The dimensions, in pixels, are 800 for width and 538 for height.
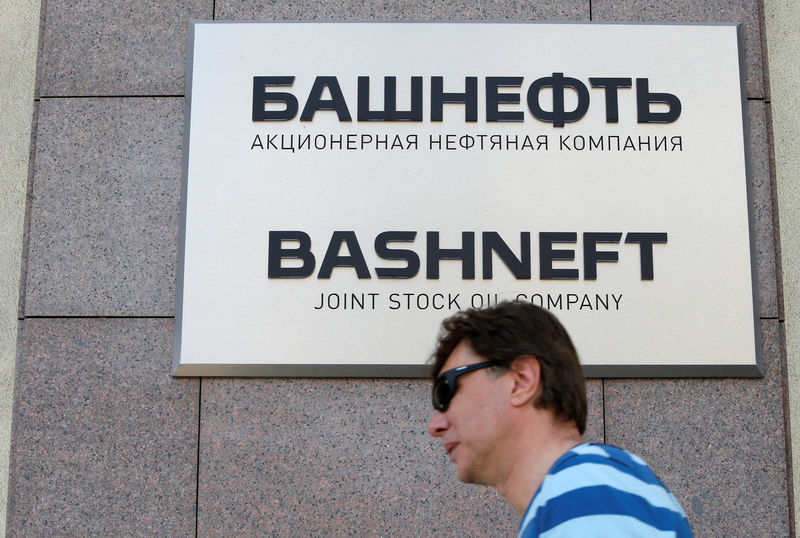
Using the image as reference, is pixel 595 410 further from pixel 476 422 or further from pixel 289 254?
pixel 476 422

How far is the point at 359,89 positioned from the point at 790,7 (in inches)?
86.5

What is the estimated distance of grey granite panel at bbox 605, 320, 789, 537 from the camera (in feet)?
12.3

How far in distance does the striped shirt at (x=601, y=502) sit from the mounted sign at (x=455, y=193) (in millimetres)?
2186

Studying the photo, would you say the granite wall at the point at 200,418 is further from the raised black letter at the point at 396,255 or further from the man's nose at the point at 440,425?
the man's nose at the point at 440,425

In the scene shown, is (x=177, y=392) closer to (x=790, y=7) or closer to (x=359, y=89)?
(x=359, y=89)

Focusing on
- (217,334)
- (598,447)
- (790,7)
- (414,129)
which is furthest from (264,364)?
(790,7)

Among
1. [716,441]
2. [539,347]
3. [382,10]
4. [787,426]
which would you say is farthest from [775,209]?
[539,347]

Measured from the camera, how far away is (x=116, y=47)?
13.9ft

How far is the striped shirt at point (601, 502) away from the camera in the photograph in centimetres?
151

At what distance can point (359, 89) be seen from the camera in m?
4.11

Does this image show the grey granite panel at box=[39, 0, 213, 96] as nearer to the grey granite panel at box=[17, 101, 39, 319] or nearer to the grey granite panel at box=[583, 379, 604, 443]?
the grey granite panel at box=[17, 101, 39, 319]

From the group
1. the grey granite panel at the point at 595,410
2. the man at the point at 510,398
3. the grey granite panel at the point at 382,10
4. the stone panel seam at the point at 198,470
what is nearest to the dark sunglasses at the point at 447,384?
the man at the point at 510,398

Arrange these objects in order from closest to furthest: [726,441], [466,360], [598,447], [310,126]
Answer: [598,447] < [466,360] < [726,441] < [310,126]

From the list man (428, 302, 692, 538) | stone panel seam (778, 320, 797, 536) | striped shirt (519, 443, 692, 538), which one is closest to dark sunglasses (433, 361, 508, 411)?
man (428, 302, 692, 538)
